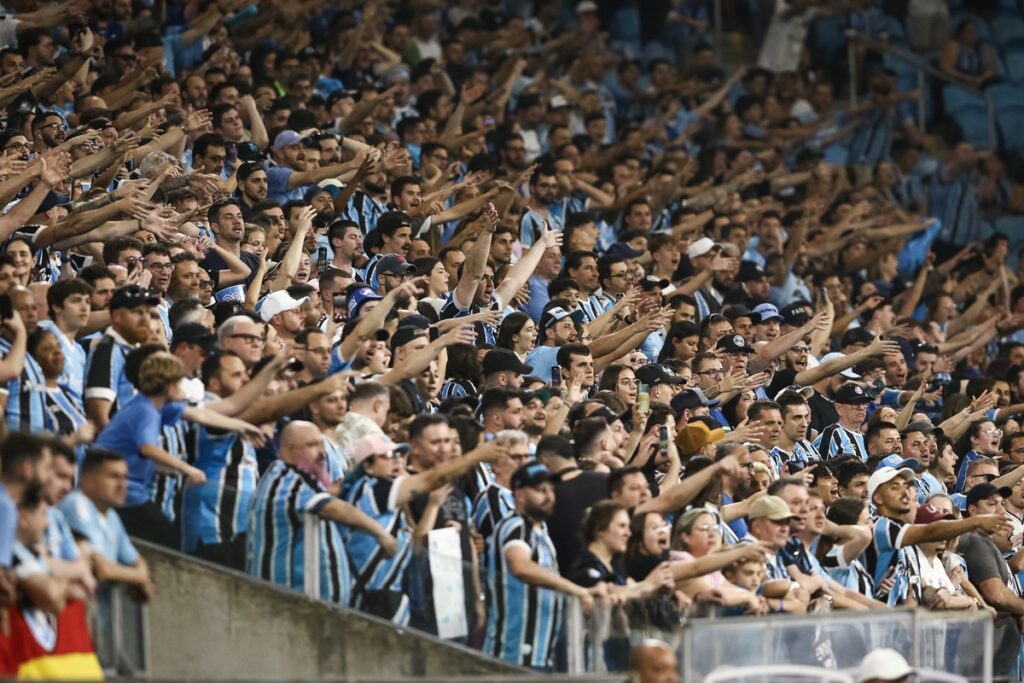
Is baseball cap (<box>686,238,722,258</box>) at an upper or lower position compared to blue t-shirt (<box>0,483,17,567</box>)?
upper

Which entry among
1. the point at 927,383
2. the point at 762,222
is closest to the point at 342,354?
the point at 927,383

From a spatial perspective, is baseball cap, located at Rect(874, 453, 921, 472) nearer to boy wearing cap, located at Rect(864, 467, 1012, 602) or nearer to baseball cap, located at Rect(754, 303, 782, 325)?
boy wearing cap, located at Rect(864, 467, 1012, 602)

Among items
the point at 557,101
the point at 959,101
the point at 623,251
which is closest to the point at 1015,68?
the point at 959,101

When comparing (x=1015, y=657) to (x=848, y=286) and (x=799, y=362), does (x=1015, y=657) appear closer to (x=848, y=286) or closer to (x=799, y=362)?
(x=799, y=362)

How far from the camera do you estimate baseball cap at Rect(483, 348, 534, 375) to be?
12594mm

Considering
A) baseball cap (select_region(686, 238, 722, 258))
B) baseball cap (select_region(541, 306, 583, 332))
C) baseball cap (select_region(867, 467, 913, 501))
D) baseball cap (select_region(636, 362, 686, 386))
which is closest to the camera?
baseball cap (select_region(867, 467, 913, 501))

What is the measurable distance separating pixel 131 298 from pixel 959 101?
15809mm

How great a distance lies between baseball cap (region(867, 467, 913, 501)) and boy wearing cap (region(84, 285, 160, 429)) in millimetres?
4751

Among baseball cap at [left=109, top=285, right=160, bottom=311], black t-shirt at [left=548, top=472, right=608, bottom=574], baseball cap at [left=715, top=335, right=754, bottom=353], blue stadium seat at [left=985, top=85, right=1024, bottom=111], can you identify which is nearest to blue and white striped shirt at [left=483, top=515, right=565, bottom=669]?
black t-shirt at [left=548, top=472, right=608, bottom=574]

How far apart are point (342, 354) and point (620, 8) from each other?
46.1ft

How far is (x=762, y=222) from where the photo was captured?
19.8 meters

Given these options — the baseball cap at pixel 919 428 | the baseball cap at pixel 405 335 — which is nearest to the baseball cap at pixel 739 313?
the baseball cap at pixel 919 428

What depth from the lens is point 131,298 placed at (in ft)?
34.8

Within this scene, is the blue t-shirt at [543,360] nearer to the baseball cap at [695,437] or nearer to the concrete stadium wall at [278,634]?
the baseball cap at [695,437]
